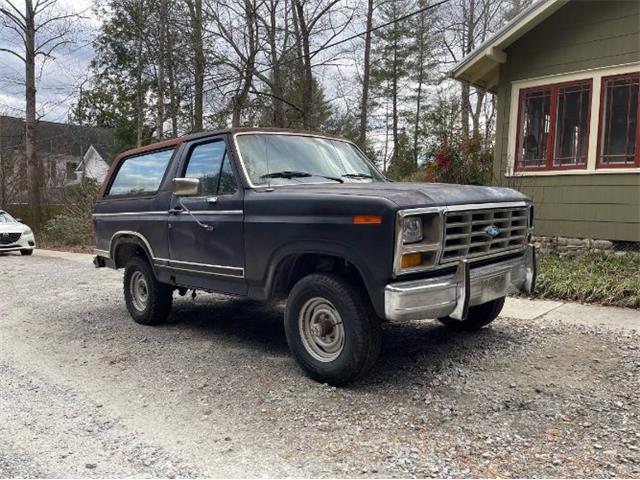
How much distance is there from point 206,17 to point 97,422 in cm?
1572

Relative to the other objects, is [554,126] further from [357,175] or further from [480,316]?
[357,175]

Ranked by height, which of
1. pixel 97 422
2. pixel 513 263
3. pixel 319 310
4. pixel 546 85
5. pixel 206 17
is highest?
pixel 206 17

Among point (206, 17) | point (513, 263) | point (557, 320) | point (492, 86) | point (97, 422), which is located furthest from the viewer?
point (206, 17)

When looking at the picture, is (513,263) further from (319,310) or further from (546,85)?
(546,85)

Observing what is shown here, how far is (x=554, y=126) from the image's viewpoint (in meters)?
9.37

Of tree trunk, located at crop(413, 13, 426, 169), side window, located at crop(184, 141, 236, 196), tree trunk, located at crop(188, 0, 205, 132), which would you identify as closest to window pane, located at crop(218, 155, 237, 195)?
side window, located at crop(184, 141, 236, 196)

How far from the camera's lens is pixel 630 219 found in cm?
838

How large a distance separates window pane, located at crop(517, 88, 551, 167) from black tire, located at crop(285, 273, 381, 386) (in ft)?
23.1

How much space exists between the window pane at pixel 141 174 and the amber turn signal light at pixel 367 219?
9.57ft

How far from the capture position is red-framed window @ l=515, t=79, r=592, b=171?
9.16 m

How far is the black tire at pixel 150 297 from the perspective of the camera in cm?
605

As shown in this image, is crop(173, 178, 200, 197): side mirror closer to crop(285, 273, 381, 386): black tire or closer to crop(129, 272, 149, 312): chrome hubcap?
crop(285, 273, 381, 386): black tire

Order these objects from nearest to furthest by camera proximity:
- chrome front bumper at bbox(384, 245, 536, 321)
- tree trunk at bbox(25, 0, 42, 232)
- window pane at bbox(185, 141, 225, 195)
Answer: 1. chrome front bumper at bbox(384, 245, 536, 321)
2. window pane at bbox(185, 141, 225, 195)
3. tree trunk at bbox(25, 0, 42, 232)

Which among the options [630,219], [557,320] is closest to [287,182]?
[557,320]
